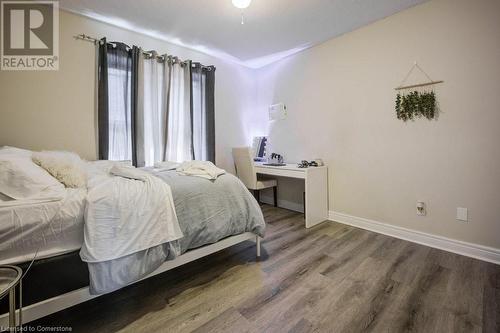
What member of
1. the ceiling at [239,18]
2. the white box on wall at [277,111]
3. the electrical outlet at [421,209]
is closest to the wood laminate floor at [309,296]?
the electrical outlet at [421,209]

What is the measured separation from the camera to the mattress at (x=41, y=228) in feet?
3.52

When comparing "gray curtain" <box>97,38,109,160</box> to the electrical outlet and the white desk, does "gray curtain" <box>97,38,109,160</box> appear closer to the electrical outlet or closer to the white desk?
the white desk

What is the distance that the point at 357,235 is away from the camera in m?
2.57

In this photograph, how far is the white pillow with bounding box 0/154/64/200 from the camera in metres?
1.18

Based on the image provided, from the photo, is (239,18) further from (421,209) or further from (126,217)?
(421,209)

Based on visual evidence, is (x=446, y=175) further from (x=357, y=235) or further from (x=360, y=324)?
(x=360, y=324)

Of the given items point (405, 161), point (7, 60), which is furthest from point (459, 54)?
point (7, 60)

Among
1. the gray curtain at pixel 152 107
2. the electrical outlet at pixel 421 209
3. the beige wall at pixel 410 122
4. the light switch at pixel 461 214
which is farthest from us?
the gray curtain at pixel 152 107

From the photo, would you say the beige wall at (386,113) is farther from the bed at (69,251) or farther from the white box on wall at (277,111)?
the bed at (69,251)

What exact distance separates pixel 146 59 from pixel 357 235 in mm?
3326

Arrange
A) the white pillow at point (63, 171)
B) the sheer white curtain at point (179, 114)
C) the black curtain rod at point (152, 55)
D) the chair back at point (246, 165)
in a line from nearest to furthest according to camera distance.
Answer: the white pillow at point (63, 171) < the black curtain rod at point (152, 55) < the sheer white curtain at point (179, 114) < the chair back at point (246, 165)

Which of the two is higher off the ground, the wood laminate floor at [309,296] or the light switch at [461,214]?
the light switch at [461,214]

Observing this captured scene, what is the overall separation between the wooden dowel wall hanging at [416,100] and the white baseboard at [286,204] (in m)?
1.79

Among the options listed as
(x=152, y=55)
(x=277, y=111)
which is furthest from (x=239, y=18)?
(x=277, y=111)
